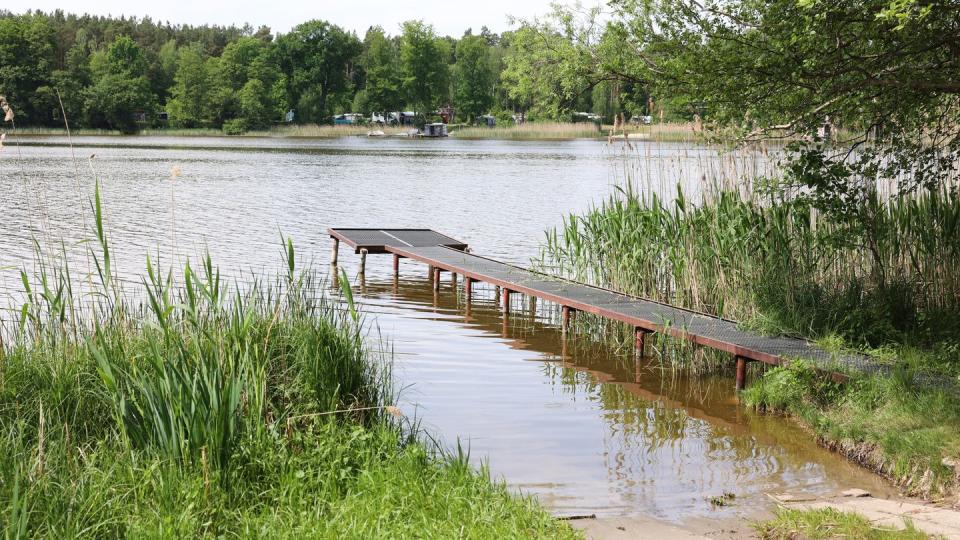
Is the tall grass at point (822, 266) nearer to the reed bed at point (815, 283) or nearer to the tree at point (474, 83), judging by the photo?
the reed bed at point (815, 283)

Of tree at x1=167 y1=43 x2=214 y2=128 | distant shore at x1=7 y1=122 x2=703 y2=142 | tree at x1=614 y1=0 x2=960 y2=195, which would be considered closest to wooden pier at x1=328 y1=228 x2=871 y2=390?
tree at x1=614 y1=0 x2=960 y2=195

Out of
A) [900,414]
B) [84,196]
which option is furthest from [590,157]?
[900,414]

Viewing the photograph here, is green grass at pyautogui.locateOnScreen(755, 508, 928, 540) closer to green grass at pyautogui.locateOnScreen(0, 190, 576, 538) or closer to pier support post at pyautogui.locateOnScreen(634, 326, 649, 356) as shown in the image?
green grass at pyautogui.locateOnScreen(0, 190, 576, 538)

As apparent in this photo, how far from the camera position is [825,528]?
4727 millimetres

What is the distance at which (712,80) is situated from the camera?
7.89m

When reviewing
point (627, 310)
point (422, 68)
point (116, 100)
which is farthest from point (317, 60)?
point (627, 310)

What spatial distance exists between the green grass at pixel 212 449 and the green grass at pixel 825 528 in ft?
3.67

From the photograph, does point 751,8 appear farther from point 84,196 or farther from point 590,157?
point 590,157

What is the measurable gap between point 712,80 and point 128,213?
1714 cm

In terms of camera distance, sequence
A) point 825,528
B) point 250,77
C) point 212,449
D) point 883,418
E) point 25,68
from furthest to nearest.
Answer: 1. point 250,77
2. point 25,68
3. point 883,418
4. point 825,528
5. point 212,449

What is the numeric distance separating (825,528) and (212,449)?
9.63 ft

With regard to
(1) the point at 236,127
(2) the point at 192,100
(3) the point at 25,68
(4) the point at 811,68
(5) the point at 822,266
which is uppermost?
(3) the point at 25,68

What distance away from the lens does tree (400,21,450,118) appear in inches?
3826

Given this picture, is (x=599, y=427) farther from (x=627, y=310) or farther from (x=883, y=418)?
(x=627, y=310)
